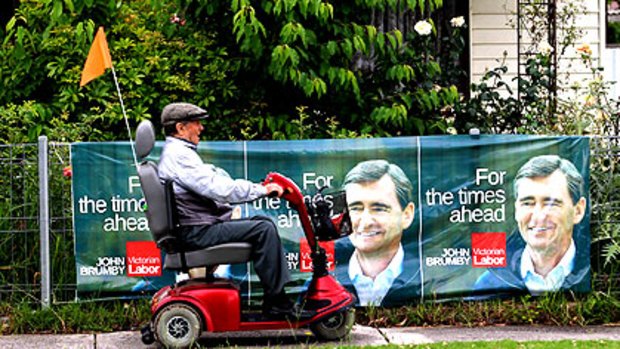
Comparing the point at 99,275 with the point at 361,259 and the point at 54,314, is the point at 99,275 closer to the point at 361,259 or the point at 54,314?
the point at 54,314

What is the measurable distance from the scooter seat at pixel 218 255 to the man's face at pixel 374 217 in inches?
58.3

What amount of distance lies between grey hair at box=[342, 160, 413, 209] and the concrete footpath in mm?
1066

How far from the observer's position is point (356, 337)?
28.0 ft

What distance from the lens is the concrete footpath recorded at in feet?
27.5

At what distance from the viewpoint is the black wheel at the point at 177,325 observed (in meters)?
8.02

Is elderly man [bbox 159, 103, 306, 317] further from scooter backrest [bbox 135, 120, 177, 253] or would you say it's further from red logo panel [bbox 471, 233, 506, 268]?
red logo panel [bbox 471, 233, 506, 268]

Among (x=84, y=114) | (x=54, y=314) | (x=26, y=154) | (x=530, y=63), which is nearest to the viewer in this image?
(x=54, y=314)

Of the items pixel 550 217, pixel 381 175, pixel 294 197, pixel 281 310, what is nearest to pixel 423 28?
pixel 381 175

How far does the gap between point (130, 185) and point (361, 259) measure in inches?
74.5

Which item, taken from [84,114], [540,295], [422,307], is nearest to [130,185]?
[84,114]

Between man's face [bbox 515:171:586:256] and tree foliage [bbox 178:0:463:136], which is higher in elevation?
tree foliage [bbox 178:0:463:136]

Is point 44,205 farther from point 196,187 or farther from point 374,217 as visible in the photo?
point 374,217

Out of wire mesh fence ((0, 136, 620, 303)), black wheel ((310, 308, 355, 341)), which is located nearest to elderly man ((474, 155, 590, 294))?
wire mesh fence ((0, 136, 620, 303))

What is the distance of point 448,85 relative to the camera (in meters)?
11.8
